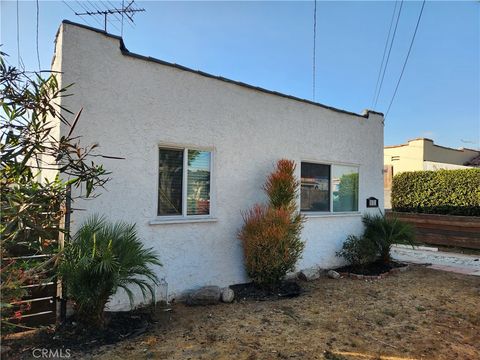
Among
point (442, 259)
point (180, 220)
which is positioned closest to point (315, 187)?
point (180, 220)

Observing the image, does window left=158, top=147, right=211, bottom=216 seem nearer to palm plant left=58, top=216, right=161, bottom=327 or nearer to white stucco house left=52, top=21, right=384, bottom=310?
white stucco house left=52, top=21, right=384, bottom=310

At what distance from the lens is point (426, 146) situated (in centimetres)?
2020

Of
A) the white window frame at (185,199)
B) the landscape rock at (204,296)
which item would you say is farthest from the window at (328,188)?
the landscape rock at (204,296)

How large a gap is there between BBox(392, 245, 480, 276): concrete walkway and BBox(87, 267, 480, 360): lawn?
8.22 feet

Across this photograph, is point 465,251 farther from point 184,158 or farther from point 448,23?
point 184,158

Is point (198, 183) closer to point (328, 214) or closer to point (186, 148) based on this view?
point (186, 148)

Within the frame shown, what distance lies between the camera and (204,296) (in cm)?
550

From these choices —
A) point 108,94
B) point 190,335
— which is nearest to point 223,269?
point 190,335

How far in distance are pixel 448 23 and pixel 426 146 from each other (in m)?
12.3

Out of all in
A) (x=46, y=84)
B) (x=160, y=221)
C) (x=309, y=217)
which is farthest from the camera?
(x=309, y=217)

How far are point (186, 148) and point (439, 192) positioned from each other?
11.4 meters

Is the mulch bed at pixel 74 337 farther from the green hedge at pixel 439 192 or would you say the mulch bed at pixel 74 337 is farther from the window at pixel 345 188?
the green hedge at pixel 439 192

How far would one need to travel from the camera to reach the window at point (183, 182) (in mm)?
5727

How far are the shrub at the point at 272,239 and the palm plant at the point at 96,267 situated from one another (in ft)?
7.10
